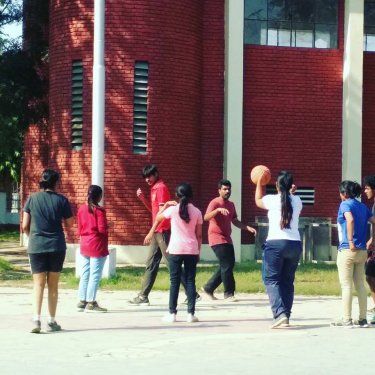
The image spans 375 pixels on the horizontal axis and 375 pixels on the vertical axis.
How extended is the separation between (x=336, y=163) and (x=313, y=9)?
13.1 feet

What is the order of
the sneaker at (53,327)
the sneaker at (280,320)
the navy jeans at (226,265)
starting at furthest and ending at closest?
the navy jeans at (226,265)
the sneaker at (280,320)
the sneaker at (53,327)

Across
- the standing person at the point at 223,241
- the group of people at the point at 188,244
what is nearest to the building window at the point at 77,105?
the standing person at the point at 223,241

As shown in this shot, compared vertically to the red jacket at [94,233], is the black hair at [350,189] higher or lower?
higher

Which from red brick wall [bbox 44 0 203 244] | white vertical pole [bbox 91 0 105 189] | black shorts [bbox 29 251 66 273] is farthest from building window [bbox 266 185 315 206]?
black shorts [bbox 29 251 66 273]

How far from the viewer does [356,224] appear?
12.4 m

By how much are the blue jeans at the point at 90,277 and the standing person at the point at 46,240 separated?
1785 mm

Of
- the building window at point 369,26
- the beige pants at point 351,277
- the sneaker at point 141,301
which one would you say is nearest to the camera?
the beige pants at point 351,277

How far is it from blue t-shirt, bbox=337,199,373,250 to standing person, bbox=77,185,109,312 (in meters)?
3.30

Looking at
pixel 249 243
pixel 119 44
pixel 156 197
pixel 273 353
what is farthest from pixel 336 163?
pixel 273 353

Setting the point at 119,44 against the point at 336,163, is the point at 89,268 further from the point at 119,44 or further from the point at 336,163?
the point at 336,163

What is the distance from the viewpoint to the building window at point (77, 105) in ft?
77.0

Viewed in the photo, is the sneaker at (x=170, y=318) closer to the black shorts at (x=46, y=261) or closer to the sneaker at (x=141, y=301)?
the black shorts at (x=46, y=261)

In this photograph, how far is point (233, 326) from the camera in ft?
40.1

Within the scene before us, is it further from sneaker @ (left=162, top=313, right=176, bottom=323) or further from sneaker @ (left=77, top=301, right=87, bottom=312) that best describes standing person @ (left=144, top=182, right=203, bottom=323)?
sneaker @ (left=77, top=301, right=87, bottom=312)
